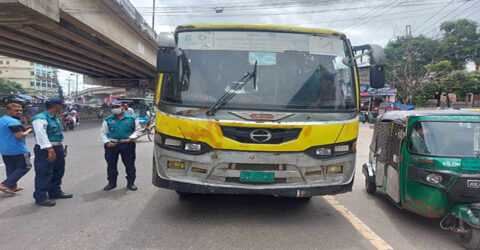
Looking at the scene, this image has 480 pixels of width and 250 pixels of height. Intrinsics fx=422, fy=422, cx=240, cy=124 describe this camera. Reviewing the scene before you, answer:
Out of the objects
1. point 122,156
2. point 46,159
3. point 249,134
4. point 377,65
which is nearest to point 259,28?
point 249,134

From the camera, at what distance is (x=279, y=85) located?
534 cm

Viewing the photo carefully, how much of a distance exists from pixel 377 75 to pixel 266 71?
62.9 inches

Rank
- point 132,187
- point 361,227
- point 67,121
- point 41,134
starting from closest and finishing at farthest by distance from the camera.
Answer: point 361,227
point 41,134
point 132,187
point 67,121

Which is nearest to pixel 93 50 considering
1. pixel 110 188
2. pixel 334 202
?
pixel 110 188

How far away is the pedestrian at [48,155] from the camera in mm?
6062

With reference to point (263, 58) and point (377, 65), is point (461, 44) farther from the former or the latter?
point (263, 58)

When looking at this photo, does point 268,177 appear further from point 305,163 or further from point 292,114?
point 292,114

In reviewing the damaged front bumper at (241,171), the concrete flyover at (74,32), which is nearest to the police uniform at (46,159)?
the damaged front bumper at (241,171)

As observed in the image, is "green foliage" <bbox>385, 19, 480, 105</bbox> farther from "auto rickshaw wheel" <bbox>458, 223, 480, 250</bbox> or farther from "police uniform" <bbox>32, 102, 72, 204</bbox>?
"police uniform" <bbox>32, 102, 72, 204</bbox>

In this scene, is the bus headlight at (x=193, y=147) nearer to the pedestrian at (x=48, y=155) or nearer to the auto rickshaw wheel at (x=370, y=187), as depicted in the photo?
the pedestrian at (x=48, y=155)

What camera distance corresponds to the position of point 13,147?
6.80 m

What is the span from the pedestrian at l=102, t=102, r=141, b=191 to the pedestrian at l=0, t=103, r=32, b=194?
50.5 inches

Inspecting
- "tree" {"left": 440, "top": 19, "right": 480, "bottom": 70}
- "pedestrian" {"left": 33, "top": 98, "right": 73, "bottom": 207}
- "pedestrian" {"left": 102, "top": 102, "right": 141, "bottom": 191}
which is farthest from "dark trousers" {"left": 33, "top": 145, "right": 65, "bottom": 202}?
"tree" {"left": 440, "top": 19, "right": 480, "bottom": 70}

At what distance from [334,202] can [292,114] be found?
2.29 metres
